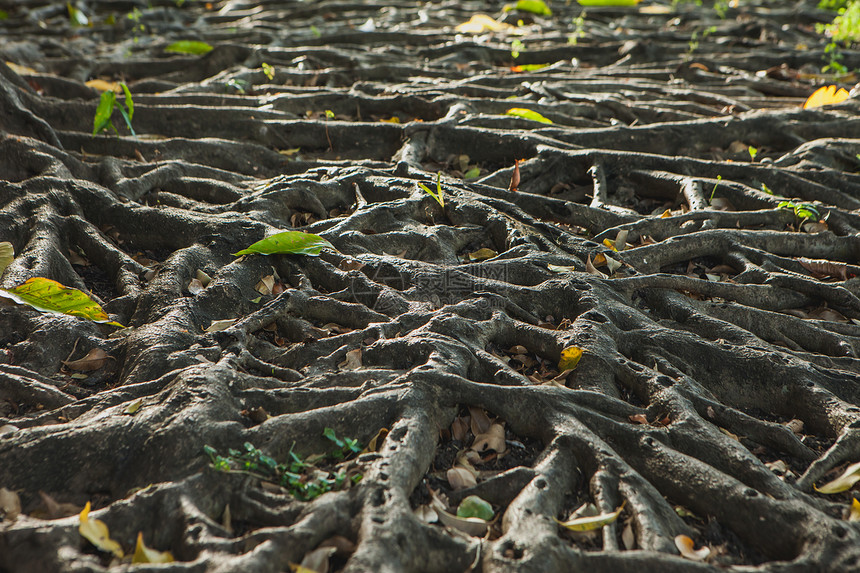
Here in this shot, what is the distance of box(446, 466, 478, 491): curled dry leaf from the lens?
1987 mm

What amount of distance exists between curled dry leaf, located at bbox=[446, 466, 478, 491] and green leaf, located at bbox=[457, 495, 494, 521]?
80mm

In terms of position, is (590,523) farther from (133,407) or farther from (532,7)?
(532,7)

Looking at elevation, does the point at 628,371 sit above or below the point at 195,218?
below

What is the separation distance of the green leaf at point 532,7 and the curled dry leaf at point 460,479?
7.85 meters

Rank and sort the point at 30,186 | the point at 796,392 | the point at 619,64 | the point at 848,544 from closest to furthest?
1. the point at 848,544
2. the point at 796,392
3. the point at 30,186
4. the point at 619,64

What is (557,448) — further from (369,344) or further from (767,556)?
(369,344)

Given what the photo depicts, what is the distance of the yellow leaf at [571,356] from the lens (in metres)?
2.37

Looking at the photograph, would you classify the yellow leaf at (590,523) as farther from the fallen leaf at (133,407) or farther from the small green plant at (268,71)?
the small green plant at (268,71)

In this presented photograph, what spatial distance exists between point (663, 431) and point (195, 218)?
7.63 ft

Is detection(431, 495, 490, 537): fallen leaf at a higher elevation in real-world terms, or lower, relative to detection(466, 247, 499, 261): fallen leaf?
lower

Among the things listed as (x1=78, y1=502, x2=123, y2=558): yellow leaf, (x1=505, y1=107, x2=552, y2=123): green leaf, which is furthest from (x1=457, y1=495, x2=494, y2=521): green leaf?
(x1=505, y1=107, x2=552, y2=123): green leaf

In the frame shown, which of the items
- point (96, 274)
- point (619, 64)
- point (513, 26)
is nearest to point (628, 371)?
point (96, 274)

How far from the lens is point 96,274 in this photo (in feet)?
9.95

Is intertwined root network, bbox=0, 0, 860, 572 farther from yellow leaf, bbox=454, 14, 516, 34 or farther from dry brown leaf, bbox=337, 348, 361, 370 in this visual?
yellow leaf, bbox=454, 14, 516, 34
